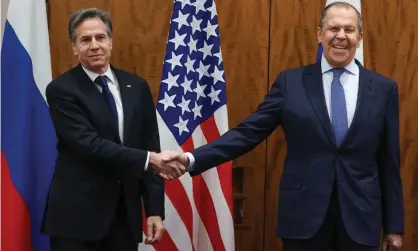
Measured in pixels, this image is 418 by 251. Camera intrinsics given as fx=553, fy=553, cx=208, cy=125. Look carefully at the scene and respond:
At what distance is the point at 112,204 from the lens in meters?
1.91

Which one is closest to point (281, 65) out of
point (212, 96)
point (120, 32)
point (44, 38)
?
point (212, 96)

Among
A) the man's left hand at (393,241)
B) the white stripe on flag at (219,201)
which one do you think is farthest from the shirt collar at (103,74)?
the man's left hand at (393,241)

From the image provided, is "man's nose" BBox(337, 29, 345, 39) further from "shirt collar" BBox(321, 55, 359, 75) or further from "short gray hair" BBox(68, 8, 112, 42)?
"short gray hair" BBox(68, 8, 112, 42)

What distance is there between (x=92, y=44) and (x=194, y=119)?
0.73 metres

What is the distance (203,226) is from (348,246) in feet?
2.97

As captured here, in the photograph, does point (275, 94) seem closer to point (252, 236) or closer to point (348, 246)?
point (348, 246)

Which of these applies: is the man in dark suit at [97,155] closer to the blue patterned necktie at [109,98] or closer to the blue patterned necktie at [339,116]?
the blue patterned necktie at [109,98]

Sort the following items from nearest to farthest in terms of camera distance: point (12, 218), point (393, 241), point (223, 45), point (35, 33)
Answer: point (393, 241), point (12, 218), point (35, 33), point (223, 45)

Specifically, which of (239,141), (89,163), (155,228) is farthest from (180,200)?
(89,163)

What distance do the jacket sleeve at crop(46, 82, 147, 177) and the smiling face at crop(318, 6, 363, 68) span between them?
2.45ft

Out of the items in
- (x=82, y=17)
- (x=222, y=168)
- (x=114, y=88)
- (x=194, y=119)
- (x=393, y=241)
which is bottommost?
(x=393, y=241)

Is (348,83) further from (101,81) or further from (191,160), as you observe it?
(101,81)

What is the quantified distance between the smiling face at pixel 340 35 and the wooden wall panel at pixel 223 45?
88cm

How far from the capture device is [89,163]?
1906 millimetres
